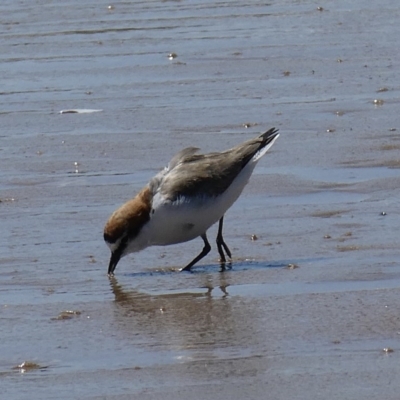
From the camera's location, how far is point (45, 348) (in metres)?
5.21

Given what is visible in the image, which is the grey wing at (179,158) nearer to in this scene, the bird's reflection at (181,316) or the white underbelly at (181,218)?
the white underbelly at (181,218)

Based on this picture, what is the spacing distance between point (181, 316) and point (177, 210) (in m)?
1.27

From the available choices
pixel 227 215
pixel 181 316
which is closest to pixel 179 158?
pixel 227 215

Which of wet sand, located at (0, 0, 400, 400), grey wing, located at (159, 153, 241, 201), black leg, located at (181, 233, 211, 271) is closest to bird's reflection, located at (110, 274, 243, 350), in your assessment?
wet sand, located at (0, 0, 400, 400)

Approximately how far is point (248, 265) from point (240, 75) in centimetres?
483

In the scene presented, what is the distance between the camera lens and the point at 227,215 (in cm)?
758

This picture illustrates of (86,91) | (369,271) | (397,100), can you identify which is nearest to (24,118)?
(86,91)

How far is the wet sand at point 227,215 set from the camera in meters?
4.84

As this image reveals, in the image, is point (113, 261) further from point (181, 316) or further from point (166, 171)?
point (181, 316)

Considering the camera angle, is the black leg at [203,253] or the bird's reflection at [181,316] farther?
the black leg at [203,253]

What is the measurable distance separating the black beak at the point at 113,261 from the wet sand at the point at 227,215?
0.06 meters

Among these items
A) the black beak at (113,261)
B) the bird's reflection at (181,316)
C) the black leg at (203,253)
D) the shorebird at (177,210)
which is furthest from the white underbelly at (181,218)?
the bird's reflection at (181,316)

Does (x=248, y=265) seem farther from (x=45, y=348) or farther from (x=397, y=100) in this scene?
(x=397, y=100)

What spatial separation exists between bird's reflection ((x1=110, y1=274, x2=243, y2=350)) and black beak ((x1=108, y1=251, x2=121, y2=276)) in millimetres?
96
